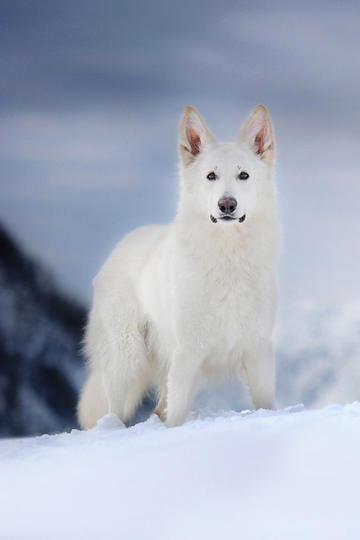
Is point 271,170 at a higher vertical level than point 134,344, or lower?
higher

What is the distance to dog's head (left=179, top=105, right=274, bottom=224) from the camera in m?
5.15

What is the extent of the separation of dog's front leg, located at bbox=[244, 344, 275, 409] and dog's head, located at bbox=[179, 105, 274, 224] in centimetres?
106

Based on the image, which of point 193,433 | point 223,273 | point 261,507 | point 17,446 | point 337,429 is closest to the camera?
point 261,507

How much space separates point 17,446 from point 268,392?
1964 millimetres

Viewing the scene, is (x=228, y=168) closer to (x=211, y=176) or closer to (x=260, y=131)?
(x=211, y=176)

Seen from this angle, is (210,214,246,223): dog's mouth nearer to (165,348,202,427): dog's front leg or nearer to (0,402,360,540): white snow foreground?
(165,348,202,427): dog's front leg

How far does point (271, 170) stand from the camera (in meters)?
5.55

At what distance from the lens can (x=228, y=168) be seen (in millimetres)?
5250

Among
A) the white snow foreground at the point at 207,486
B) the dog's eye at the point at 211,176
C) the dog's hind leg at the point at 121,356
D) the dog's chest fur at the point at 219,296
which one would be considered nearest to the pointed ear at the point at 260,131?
the dog's eye at the point at 211,176

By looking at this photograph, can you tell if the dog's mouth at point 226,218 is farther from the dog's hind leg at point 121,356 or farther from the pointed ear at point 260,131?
the dog's hind leg at point 121,356

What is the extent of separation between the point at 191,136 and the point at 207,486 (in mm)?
2991

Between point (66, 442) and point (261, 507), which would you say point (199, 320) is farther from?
point (261, 507)

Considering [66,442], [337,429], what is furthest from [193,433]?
[66,442]

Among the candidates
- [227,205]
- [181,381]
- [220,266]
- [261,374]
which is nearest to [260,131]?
[227,205]
